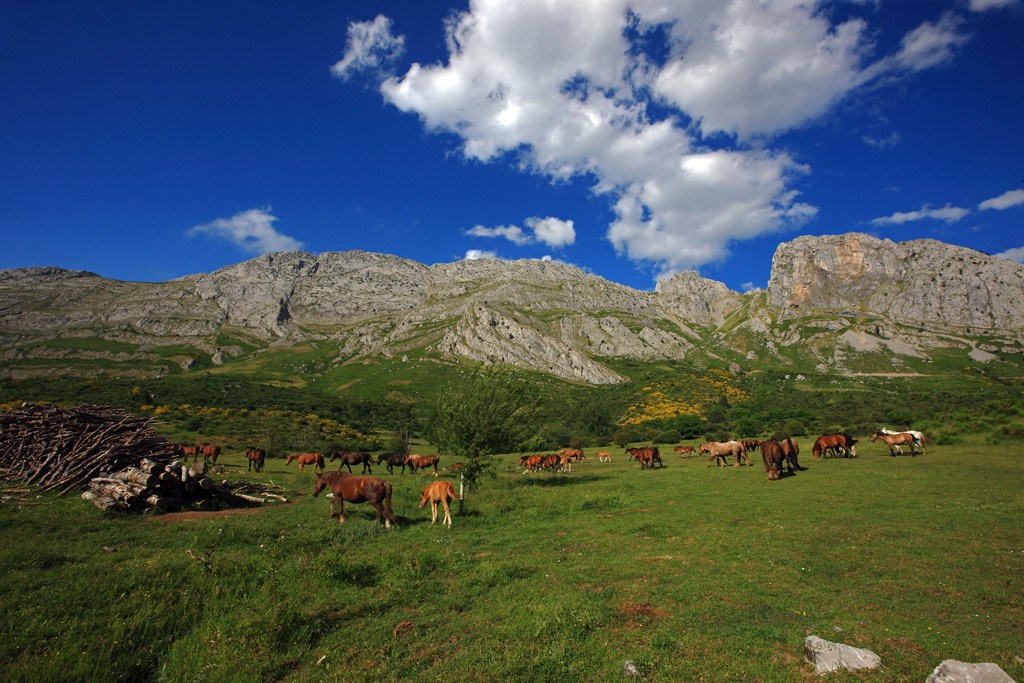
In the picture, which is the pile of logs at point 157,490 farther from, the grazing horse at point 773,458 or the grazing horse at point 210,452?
the grazing horse at point 773,458

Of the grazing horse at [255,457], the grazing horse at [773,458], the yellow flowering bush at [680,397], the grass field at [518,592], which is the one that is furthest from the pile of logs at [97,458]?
the yellow flowering bush at [680,397]

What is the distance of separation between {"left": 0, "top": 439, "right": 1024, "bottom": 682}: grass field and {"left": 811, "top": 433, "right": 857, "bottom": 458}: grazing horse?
45.4 ft

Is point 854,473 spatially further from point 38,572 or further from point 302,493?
point 38,572

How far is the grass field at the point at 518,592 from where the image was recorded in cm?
689

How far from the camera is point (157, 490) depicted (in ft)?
56.7

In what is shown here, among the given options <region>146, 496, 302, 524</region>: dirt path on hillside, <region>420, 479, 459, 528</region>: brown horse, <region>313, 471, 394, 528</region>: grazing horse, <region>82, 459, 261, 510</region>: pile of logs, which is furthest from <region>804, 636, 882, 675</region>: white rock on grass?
<region>82, 459, 261, 510</region>: pile of logs

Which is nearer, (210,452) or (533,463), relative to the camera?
(210,452)

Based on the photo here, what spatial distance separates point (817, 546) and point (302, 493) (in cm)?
2477

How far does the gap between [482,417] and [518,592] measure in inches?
728

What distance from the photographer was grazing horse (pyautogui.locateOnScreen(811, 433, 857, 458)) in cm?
3069

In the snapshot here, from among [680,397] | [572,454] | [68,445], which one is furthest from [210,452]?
[680,397]

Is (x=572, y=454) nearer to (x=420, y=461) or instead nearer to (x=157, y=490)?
(x=420, y=461)

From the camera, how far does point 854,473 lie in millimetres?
23359

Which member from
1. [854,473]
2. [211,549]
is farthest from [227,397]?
[854,473]
